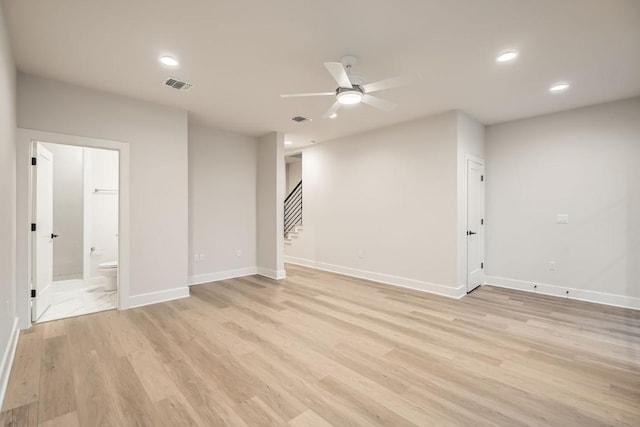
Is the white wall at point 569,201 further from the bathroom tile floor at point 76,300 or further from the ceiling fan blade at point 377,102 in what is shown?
the bathroom tile floor at point 76,300

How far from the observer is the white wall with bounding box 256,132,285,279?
→ 5.81m

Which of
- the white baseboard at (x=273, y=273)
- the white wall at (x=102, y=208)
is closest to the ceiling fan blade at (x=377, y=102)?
the white baseboard at (x=273, y=273)

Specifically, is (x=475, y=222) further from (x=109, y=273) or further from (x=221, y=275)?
(x=109, y=273)

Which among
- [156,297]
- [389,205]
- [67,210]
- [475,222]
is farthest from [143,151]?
[475,222]

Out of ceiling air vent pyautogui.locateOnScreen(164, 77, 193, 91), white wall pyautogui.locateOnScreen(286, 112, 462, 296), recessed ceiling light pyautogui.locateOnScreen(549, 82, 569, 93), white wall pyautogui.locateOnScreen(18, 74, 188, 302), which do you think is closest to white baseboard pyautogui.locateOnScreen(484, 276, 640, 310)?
white wall pyautogui.locateOnScreen(286, 112, 462, 296)

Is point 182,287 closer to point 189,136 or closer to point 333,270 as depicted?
point 189,136

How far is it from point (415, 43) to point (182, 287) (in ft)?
14.7

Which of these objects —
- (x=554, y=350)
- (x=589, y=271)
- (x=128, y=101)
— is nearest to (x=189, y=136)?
(x=128, y=101)

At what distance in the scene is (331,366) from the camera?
2521 mm

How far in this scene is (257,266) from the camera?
6.26 m

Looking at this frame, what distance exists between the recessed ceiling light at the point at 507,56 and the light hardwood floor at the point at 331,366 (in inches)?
116

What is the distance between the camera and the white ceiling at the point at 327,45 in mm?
Result: 2268

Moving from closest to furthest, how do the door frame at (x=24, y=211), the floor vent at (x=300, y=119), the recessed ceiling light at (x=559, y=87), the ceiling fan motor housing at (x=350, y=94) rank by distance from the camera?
the ceiling fan motor housing at (x=350, y=94)
the door frame at (x=24, y=211)
the recessed ceiling light at (x=559, y=87)
the floor vent at (x=300, y=119)

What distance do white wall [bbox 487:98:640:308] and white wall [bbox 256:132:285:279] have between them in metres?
4.01
